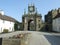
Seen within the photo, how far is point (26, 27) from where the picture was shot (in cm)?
7856

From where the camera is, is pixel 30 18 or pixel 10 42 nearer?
pixel 10 42

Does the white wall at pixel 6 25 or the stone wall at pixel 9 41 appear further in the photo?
the white wall at pixel 6 25

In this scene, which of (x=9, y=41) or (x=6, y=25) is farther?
(x=6, y=25)

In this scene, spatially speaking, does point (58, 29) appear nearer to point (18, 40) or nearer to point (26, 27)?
point (26, 27)

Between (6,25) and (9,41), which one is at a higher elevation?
(6,25)

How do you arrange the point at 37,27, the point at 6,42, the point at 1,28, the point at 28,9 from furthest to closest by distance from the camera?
1. the point at 28,9
2. the point at 37,27
3. the point at 1,28
4. the point at 6,42

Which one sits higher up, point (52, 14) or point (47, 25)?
point (52, 14)

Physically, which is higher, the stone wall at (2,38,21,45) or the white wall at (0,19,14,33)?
the white wall at (0,19,14,33)

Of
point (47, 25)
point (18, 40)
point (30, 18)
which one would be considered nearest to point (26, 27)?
point (30, 18)

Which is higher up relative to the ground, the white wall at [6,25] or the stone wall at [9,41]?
the white wall at [6,25]

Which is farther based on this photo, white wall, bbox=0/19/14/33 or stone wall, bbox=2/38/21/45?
white wall, bbox=0/19/14/33

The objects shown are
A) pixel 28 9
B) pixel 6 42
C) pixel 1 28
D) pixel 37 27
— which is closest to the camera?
pixel 6 42

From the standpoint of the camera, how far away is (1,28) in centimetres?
6569

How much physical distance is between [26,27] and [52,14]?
13528 mm
